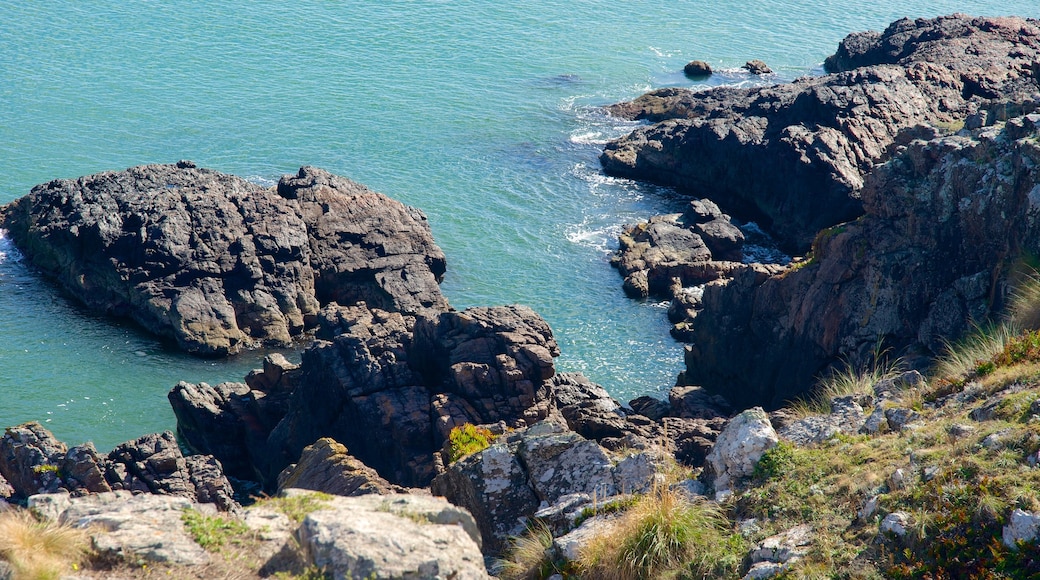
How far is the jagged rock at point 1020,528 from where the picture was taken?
10.8m

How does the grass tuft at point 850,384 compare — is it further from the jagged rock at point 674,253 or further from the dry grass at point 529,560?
the jagged rock at point 674,253

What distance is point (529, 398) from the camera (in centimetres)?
3152

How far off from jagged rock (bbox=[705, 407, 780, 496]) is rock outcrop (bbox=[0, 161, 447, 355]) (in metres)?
29.3

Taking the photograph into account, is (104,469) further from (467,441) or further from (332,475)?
Answer: (467,441)

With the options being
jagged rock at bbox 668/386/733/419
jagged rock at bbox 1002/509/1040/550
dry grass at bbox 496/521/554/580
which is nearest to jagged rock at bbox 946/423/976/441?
jagged rock at bbox 1002/509/1040/550

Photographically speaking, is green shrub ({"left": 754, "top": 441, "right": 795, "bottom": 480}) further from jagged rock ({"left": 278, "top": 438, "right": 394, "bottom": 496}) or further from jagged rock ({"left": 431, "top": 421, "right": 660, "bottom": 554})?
jagged rock ({"left": 278, "top": 438, "right": 394, "bottom": 496})

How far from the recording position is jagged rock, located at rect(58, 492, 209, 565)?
36.9 ft

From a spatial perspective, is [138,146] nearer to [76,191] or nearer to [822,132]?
[76,191]

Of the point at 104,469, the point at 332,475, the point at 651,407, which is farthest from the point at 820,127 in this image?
the point at 104,469

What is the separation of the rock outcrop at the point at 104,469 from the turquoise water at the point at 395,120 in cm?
404

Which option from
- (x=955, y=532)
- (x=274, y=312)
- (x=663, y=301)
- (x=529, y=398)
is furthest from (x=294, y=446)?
(x=955, y=532)

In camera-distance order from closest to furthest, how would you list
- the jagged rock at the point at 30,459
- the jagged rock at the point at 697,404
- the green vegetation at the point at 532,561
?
1. the green vegetation at the point at 532,561
2. the jagged rock at the point at 30,459
3. the jagged rock at the point at 697,404

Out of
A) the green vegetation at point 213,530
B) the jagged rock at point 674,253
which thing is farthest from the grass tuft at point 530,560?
the jagged rock at point 674,253

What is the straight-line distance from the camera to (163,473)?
97.7 ft
